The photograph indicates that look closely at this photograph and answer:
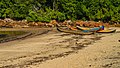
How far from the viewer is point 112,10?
168 feet

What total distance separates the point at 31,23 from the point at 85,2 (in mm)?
9975

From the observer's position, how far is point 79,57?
18344mm

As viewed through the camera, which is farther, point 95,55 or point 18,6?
point 18,6

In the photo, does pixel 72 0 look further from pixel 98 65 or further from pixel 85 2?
pixel 98 65

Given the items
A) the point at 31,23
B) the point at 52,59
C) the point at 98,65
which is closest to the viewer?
the point at 98,65

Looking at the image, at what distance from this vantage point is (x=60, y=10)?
54062mm

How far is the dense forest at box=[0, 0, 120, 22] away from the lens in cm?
5125

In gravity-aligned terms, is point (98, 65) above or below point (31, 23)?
above

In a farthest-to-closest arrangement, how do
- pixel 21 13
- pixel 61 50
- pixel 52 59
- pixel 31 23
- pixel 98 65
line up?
pixel 21 13 → pixel 31 23 → pixel 61 50 → pixel 52 59 → pixel 98 65

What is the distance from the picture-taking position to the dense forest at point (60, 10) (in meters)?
51.2

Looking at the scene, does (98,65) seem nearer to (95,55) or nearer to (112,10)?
(95,55)

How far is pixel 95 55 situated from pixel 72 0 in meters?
35.0

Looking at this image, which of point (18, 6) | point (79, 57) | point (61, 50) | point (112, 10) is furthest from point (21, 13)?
point (79, 57)

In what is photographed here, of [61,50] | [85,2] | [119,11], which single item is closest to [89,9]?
[85,2]
